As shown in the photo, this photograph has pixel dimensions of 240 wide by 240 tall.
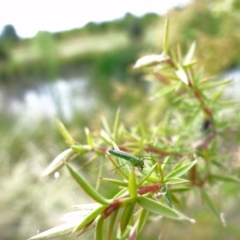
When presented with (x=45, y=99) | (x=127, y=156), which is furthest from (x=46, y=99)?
(x=127, y=156)

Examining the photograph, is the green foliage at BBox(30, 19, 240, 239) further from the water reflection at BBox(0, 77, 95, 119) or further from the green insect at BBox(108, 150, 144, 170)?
the water reflection at BBox(0, 77, 95, 119)

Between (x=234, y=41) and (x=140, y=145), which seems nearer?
(x=140, y=145)

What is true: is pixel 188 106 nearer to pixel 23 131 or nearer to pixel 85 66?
pixel 23 131

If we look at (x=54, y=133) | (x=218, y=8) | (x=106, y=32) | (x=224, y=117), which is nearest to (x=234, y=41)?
(x=218, y=8)

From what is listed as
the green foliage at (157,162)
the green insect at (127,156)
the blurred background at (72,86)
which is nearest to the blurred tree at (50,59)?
the blurred background at (72,86)

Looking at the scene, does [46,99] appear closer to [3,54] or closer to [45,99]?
[45,99]

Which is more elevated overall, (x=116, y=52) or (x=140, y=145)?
(x=140, y=145)

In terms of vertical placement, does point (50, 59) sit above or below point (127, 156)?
below
